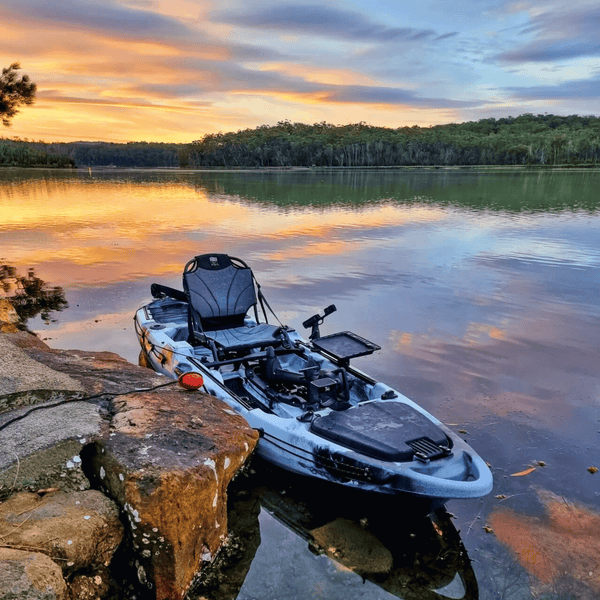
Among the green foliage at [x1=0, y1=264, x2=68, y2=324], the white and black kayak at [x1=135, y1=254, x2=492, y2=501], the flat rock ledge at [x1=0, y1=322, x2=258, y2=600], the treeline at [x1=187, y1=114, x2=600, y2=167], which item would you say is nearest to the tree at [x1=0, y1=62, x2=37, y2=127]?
the green foliage at [x1=0, y1=264, x2=68, y2=324]

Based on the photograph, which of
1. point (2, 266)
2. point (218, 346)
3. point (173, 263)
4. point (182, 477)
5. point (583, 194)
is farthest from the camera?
point (583, 194)

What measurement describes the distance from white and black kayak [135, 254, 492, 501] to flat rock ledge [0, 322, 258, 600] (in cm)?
89

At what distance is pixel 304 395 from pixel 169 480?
355 cm

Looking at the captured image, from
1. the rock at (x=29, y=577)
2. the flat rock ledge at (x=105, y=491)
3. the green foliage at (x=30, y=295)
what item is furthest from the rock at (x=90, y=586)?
the green foliage at (x=30, y=295)

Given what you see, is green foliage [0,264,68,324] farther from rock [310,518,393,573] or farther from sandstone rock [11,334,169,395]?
rock [310,518,393,573]

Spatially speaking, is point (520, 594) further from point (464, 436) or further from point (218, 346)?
point (218, 346)

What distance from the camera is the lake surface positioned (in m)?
5.16

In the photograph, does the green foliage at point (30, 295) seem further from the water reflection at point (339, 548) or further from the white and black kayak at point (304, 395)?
the water reflection at point (339, 548)

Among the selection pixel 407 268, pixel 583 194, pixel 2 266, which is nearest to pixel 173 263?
pixel 2 266

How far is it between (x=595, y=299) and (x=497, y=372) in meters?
6.64

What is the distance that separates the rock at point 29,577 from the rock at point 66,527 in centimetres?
13

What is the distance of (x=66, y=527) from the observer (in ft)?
12.6

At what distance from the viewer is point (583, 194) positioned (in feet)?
161

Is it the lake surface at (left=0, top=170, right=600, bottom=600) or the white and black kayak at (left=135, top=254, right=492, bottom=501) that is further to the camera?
the white and black kayak at (left=135, top=254, right=492, bottom=501)
